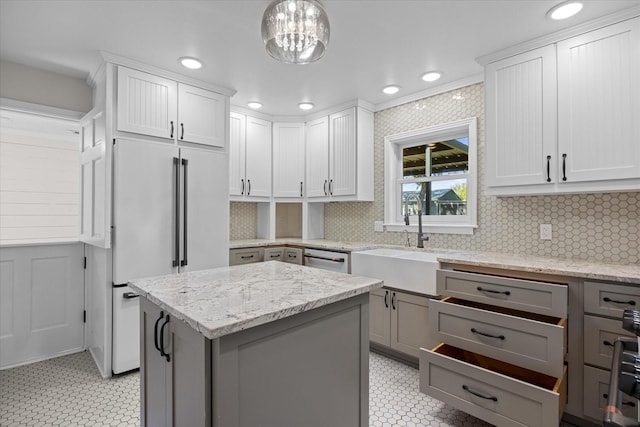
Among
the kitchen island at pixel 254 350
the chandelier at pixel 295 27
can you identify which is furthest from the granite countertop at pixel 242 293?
the chandelier at pixel 295 27

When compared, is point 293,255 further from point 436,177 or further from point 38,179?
point 38,179

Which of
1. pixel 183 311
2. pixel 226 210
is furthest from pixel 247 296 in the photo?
pixel 226 210

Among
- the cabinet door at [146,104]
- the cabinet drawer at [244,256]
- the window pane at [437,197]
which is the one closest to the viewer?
the cabinet door at [146,104]

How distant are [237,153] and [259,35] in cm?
160

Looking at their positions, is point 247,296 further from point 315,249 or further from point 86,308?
point 86,308

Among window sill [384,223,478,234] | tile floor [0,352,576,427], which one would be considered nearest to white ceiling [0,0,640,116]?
window sill [384,223,478,234]

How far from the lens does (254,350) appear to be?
3.36ft

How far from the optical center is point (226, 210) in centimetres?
301

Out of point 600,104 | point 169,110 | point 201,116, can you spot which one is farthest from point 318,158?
point 600,104

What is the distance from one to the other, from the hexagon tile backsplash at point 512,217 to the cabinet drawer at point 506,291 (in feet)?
2.45

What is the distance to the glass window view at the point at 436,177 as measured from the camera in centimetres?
306

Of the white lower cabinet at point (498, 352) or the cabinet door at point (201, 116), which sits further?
the cabinet door at point (201, 116)

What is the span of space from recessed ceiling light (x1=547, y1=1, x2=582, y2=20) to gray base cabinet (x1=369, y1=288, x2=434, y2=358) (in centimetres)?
196

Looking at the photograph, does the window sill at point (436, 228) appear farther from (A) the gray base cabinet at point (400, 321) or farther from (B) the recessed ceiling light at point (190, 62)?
(B) the recessed ceiling light at point (190, 62)
